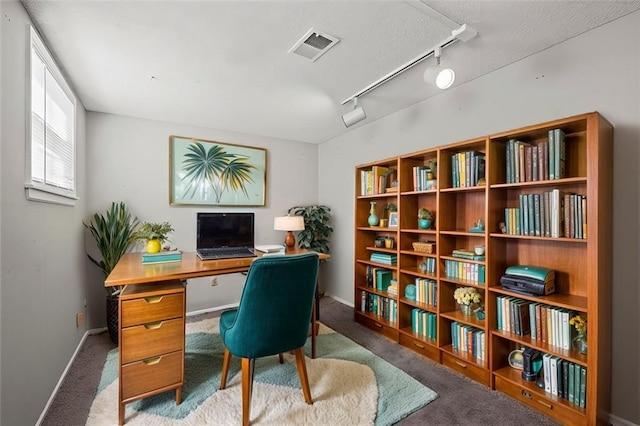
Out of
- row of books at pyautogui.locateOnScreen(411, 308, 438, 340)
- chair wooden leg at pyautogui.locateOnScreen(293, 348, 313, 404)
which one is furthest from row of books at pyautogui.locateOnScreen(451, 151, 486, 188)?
chair wooden leg at pyautogui.locateOnScreen(293, 348, 313, 404)

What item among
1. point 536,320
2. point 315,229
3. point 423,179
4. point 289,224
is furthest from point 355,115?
point 536,320

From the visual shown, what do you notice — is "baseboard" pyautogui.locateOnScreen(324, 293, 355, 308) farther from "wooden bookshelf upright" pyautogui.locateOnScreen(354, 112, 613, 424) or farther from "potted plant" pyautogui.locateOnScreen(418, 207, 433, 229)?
"potted plant" pyautogui.locateOnScreen(418, 207, 433, 229)

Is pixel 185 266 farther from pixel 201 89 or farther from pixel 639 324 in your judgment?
pixel 639 324

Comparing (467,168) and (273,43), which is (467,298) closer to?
(467,168)

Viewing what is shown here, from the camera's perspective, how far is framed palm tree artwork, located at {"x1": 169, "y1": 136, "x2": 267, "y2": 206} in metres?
3.41

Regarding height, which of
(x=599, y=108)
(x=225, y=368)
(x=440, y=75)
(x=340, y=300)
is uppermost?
(x=440, y=75)

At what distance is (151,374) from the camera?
167 centimetres

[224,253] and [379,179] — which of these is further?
[379,179]

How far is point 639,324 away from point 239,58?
9.70 ft

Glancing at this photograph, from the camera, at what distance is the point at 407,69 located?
2203mm

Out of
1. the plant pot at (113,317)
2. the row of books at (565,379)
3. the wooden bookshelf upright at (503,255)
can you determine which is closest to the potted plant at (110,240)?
the plant pot at (113,317)

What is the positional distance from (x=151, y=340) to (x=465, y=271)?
2.25 m

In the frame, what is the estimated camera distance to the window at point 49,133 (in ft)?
5.40

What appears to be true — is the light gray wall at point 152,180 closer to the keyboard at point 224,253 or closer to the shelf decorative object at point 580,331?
the keyboard at point 224,253
